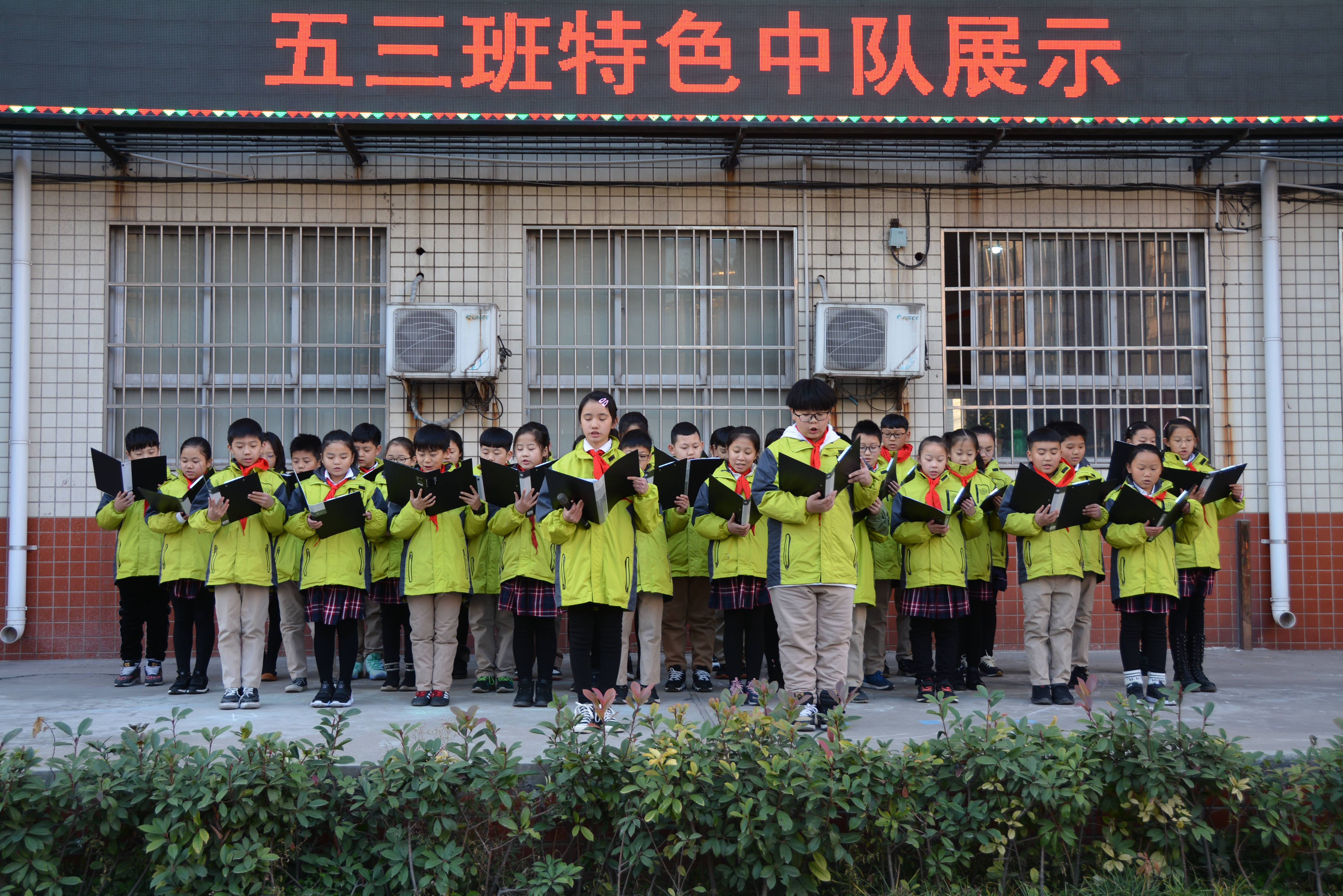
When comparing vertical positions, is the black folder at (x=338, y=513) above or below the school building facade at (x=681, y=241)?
below

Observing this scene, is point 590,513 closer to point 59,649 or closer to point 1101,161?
point 59,649

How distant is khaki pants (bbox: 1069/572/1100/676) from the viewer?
6.24m

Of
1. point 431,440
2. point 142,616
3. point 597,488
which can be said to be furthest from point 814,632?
point 142,616

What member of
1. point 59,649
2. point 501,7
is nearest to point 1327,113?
point 501,7

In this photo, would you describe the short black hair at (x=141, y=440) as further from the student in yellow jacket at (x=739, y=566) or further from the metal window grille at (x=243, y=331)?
the student in yellow jacket at (x=739, y=566)

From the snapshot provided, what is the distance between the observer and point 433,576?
597cm

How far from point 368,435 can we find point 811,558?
3.37m

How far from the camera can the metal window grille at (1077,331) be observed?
855 centimetres

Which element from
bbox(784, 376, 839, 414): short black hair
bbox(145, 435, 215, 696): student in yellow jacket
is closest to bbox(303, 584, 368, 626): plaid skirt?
bbox(145, 435, 215, 696): student in yellow jacket

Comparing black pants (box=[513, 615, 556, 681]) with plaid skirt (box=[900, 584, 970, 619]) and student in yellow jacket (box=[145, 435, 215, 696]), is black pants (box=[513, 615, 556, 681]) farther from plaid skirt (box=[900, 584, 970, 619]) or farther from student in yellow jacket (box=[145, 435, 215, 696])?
plaid skirt (box=[900, 584, 970, 619])

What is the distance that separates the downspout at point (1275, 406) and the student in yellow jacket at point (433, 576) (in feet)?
20.2

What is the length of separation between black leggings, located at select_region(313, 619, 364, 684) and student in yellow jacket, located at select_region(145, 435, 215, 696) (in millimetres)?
914

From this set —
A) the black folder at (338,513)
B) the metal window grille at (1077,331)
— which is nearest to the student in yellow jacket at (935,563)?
the metal window grille at (1077,331)

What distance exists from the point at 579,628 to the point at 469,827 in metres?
1.70
